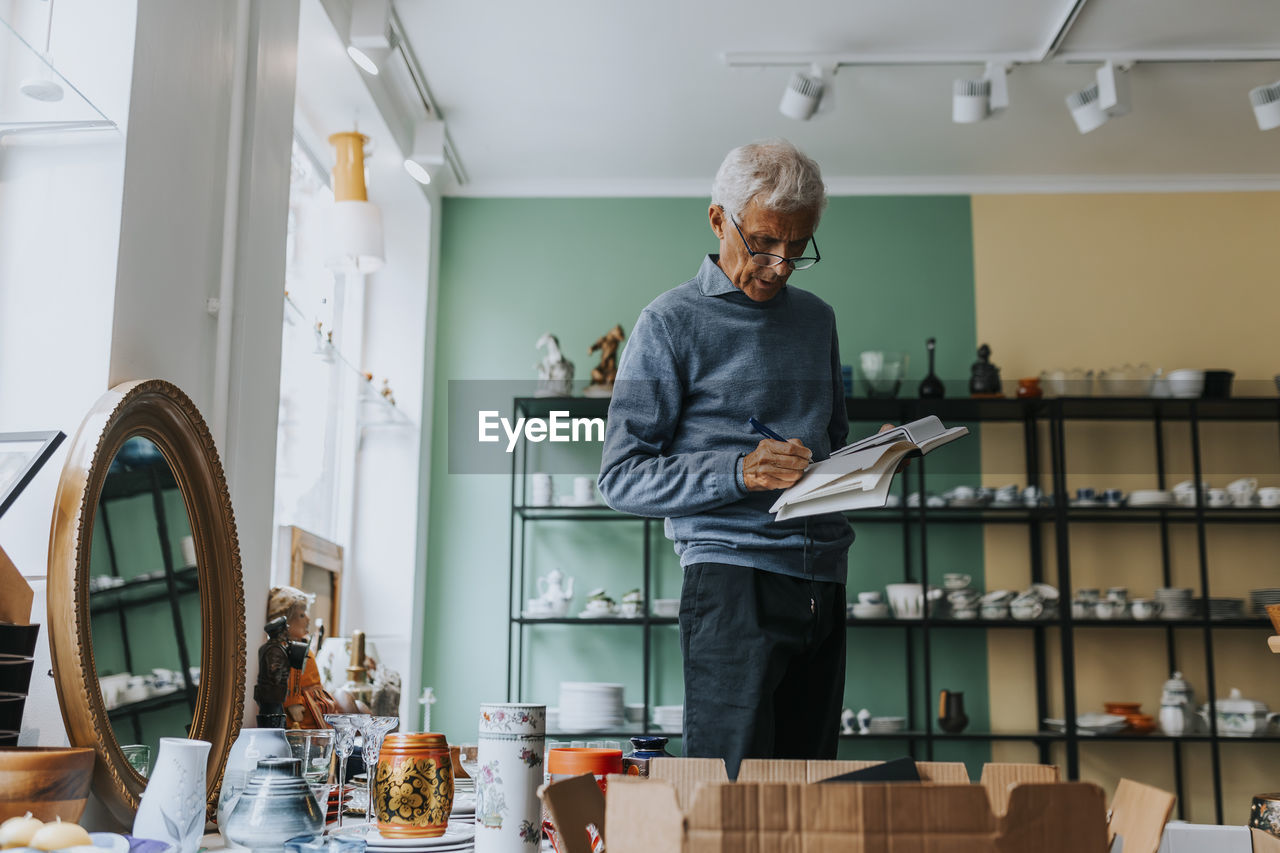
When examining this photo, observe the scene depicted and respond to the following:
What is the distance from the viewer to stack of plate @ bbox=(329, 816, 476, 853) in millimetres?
1008

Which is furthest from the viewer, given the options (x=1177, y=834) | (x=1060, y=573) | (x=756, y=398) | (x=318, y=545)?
(x=1060, y=573)

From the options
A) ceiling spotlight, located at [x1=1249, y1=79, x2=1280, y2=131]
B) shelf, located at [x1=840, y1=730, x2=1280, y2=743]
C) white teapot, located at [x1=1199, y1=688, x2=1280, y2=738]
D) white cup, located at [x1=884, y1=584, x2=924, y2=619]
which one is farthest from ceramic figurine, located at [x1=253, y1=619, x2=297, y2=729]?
ceiling spotlight, located at [x1=1249, y1=79, x2=1280, y2=131]

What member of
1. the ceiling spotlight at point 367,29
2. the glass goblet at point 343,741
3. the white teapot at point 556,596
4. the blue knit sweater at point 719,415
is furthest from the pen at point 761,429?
the white teapot at point 556,596

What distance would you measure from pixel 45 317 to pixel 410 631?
2.86m

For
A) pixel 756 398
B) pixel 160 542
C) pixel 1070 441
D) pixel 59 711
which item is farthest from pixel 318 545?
pixel 1070 441

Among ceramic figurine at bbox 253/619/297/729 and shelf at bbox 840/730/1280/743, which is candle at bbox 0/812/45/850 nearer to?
ceramic figurine at bbox 253/619/297/729

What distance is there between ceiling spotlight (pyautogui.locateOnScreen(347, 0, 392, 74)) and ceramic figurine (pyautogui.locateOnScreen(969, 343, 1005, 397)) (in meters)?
2.60

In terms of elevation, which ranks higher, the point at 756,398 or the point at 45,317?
the point at 45,317

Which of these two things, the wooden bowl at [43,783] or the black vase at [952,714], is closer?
the wooden bowl at [43,783]

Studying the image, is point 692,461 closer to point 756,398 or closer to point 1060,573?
point 756,398

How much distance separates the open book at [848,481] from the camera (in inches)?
53.6

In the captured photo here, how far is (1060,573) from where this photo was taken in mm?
4387

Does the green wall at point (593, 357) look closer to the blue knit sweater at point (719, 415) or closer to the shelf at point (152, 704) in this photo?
the shelf at point (152, 704)

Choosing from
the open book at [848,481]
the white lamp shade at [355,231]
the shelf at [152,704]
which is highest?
the white lamp shade at [355,231]
